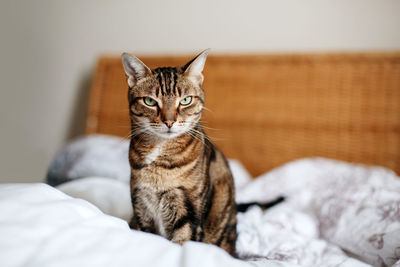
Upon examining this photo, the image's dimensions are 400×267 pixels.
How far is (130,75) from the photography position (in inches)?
30.8

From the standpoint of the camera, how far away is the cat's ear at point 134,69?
0.75 metres

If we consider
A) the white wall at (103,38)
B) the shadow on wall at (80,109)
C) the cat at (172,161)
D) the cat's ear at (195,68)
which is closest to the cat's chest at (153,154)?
the cat at (172,161)

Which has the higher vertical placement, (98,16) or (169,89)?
(98,16)

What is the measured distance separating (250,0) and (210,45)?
1.15 feet

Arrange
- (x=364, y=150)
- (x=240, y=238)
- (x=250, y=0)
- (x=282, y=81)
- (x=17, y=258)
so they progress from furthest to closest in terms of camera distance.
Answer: (x=250, y=0) < (x=282, y=81) < (x=364, y=150) < (x=240, y=238) < (x=17, y=258)

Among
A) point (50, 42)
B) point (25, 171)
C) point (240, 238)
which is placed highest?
point (50, 42)

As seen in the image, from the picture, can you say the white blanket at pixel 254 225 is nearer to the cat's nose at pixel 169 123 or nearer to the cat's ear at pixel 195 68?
the cat's nose at pixel 169 123

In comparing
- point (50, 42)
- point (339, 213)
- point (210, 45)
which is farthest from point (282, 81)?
point (50, 42)

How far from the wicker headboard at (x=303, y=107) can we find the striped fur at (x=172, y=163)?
818mm

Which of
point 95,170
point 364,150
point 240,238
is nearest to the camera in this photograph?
point 240,238

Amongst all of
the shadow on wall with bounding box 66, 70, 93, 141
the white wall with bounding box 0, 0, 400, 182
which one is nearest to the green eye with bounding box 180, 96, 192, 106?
the white wall with bounding box 0, 0, 400, 182

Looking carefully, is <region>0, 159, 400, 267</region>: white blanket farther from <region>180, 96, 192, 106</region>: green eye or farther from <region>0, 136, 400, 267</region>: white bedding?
<region>180, 96, 192, 106</region>: green eye

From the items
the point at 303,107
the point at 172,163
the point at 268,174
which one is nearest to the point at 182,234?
the point at 172,163

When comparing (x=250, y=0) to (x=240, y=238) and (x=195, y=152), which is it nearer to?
(x=195, y=152)
